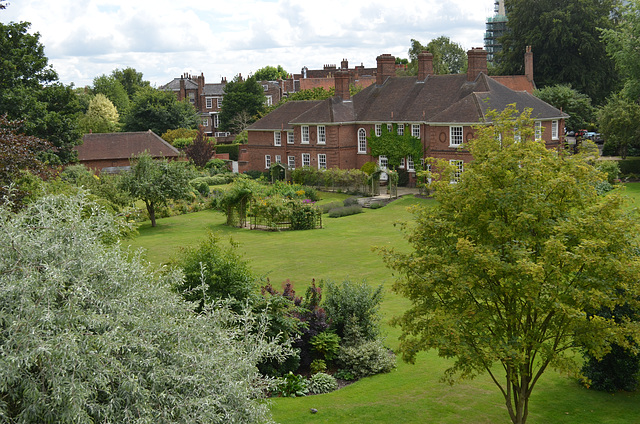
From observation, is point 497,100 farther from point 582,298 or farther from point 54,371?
point 54,371

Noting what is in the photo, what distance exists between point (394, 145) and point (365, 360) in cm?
3706

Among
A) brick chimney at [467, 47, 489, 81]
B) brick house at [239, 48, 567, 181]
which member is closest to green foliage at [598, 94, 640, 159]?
brick house at [239, 48, 567, 181]

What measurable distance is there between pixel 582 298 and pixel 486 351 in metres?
1.90

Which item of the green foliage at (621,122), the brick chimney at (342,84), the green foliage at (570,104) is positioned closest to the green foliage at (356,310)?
the green foliage at (621,122)

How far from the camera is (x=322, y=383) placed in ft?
52.5

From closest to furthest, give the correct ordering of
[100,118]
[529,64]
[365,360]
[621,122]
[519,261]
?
[519,261] → [365,360] → [621,122] → [529,64] → [100,118]

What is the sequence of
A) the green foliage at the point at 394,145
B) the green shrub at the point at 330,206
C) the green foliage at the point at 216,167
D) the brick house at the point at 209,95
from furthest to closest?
the brick house at the point at 209,95, the green foliage at the point at 216,167, the green foliage at the point at 394,145, the green shrub at the point at 330,206

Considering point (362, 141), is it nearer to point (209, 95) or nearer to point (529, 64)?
point (529, 64)


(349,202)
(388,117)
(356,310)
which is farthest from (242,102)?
(356,310)

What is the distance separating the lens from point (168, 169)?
126ft

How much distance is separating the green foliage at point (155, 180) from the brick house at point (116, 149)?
19.4m

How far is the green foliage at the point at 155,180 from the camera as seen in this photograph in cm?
3734

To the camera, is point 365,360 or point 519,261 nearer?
point 519,261

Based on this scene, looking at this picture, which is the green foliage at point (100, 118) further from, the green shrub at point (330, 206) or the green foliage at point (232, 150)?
the green shrub at point (330, 206)
